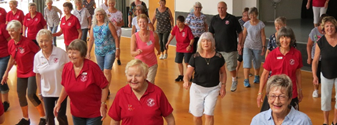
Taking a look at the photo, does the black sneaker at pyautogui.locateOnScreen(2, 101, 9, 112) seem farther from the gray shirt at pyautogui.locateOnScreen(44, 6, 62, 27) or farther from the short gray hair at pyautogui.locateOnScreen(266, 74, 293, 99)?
the gray shirt at pyautogui.locateOnScreen(44, 6, 62, 27)

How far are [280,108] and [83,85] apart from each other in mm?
2231

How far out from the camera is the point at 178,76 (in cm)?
982

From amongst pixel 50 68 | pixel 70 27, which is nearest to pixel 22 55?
pixel 50 68

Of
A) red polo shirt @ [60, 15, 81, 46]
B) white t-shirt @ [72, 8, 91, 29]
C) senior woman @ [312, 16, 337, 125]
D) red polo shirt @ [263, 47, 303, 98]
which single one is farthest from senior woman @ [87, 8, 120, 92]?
white t-shirt @ [72, 8, 91, 29]

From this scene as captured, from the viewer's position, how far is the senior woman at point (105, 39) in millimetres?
7855

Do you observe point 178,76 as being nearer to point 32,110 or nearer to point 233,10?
point 32,110

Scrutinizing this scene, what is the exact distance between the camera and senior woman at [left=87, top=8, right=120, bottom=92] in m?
7.86

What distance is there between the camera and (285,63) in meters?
5.67

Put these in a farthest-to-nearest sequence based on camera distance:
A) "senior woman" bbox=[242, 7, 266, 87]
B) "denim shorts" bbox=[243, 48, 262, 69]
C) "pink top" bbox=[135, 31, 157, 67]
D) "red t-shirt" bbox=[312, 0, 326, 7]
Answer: "red t-shirt" bbox=[312, 0, 326, 7], "denim shorts" bbox=[243, 48, 262, 69], "senior woman" bbox=[242, 7, 266, 87], "pink top" bbox=[135, 31, 157, 67]

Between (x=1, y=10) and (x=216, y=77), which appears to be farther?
(x=1, y=10)

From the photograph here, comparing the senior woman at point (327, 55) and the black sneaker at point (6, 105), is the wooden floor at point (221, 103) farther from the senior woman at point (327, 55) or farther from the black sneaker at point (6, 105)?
the senior woman at point (327, 55)

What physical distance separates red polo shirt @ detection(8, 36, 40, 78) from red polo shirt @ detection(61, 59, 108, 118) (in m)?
1.71

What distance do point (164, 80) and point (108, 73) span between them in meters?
2.08

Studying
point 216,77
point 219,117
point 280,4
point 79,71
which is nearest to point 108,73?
point 219,117
